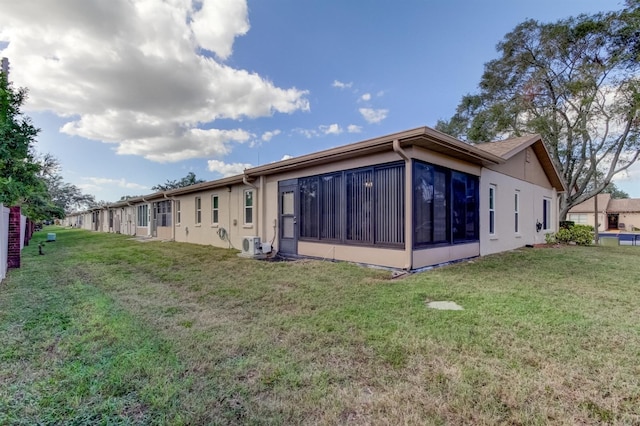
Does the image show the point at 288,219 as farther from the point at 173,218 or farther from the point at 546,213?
the point at 546,213

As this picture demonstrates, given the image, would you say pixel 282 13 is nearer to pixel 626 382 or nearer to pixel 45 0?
pixel 45 0

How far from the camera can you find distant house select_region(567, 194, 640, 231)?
32281 mm

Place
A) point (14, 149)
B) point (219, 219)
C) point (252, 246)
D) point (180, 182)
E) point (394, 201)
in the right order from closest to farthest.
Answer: point (14, 149) < point (394, 201) < point (252, 246) < point (219, 219) < point (180, 182)

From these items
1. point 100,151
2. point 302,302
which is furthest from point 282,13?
point 100,151

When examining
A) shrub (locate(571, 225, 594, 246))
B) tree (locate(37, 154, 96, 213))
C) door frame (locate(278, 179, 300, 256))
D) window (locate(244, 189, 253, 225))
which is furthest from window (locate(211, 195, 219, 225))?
tree (locate(37, 154, 96, 213))

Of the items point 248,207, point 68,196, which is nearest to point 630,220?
point 248,207

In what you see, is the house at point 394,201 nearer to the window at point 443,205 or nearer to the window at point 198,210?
the window at point 443,205

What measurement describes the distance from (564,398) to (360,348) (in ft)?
5.00

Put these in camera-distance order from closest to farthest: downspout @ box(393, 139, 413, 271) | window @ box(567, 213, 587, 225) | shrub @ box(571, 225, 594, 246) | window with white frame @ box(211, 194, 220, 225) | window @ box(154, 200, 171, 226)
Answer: downspout @ box(393, 139, 413, 271) < window with white frame @ box(211, 194, 220, 225) < shrub @ box(571, 225, 594, 246) < window @ box(154, 200, 171, 226) < window @ box(567, 213, 587, 225)

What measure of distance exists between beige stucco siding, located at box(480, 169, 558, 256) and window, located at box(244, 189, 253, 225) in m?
7.27

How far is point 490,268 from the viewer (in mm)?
6965

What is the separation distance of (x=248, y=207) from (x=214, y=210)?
2.81 meters

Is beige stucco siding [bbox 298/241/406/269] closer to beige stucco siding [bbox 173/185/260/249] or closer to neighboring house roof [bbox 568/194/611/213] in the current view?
beige stucco siding [bbox 173/185/260/249]

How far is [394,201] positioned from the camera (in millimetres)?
6469
